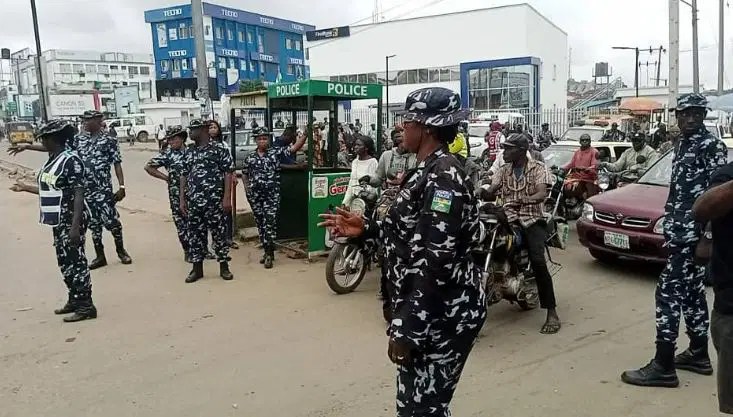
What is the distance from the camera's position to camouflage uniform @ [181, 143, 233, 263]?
689 cm

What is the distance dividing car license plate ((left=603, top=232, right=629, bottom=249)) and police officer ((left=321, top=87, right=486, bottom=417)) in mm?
5061

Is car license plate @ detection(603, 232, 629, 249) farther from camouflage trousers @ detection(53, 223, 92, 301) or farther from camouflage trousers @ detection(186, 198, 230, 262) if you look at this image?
camouflage trousers @ detection(53, 223, 92, 301)

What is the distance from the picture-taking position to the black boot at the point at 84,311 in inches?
227

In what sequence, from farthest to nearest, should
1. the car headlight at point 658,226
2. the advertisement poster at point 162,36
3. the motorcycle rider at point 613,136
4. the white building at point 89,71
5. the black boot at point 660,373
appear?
the white building at point 89,71 → the advertisement poster at point 162,36 → the motorcycle rider at point 613,136 → the car headlight at point 658,226 → the black boot at point 660,373

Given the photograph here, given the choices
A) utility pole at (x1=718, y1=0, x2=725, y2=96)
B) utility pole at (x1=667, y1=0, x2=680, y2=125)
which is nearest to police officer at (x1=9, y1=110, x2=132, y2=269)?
utility pole at (x1=667, y1=0, x2=680, y2=125)

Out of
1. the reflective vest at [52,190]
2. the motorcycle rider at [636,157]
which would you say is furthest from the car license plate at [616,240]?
the reflective vest at [52,190]

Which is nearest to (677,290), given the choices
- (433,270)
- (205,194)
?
(433,270)

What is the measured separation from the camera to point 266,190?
25.6 ft

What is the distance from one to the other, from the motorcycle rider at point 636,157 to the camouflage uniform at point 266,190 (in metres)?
6.00

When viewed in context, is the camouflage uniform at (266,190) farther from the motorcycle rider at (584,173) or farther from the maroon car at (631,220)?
the motorcycle rider at (584,173)

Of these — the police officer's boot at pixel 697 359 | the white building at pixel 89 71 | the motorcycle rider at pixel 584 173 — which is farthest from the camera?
the white building at pixel 89 71

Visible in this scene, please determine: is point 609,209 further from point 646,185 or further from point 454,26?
point 454,26

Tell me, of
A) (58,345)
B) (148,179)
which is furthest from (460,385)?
(148,179)

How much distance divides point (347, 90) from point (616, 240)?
12.3 ft
